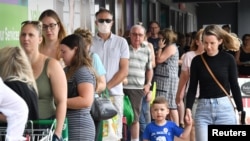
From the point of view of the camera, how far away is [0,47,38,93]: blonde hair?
3.94m

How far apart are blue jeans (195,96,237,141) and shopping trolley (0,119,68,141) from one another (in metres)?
2.05

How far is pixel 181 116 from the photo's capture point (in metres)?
10.3

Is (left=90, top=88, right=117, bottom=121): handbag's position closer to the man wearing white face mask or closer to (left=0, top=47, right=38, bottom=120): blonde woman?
(left=0, top=47, right=38, bottom=120): blonde woman

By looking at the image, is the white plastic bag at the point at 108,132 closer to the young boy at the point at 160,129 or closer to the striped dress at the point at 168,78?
the young boy at the point at 160,129

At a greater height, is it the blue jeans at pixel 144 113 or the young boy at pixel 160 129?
the young boy at pixel 160 129

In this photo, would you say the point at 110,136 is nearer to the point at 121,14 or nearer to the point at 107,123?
the point at 107,123

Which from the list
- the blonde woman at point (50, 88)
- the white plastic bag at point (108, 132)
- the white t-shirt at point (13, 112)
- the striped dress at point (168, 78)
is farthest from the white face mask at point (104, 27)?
the white t-shirt at point (13, 112)

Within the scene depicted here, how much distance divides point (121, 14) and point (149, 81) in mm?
3859

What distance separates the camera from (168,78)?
9.54m

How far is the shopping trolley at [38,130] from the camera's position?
12.5 ft

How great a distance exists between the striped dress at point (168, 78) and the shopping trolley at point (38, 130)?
556 cm

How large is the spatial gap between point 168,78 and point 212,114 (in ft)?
12.5

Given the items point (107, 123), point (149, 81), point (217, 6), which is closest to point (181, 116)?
point (149, 81)

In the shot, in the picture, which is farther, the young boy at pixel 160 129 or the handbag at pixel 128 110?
the handbag at pixel 128 110
